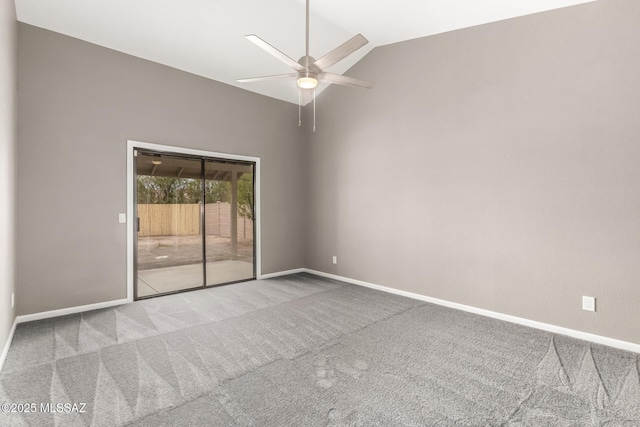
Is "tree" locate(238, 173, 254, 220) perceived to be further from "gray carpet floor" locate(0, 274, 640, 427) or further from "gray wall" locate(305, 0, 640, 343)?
"gray carpet floor" locate(0, 274, 640, 427)

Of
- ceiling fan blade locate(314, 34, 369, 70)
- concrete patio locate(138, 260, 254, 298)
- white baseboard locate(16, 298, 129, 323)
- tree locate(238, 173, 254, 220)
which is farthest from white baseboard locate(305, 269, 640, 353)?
white baseboard locate(16, 298, 129, 323)

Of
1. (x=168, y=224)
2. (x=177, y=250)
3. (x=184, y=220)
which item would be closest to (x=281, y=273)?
(x=177, y=250)

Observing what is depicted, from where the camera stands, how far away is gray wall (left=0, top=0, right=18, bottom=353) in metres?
2.54

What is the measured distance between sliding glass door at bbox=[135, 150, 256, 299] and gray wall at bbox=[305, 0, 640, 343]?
1890 millimetres

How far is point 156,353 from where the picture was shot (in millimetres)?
2723

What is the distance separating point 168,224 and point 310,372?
127 inches

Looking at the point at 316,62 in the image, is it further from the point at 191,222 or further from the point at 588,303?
the point at 588,303

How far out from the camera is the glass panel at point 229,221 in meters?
4.96

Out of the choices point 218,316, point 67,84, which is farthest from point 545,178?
point 67,84

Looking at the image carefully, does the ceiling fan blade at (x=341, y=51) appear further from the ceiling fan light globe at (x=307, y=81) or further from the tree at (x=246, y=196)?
the tree at (x=246, y=196)

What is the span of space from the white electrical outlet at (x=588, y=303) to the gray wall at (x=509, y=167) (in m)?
0.05

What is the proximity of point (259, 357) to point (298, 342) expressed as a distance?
0.42 m

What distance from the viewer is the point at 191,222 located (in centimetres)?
477

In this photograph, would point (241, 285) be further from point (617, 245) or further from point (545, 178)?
point (617, 245)
